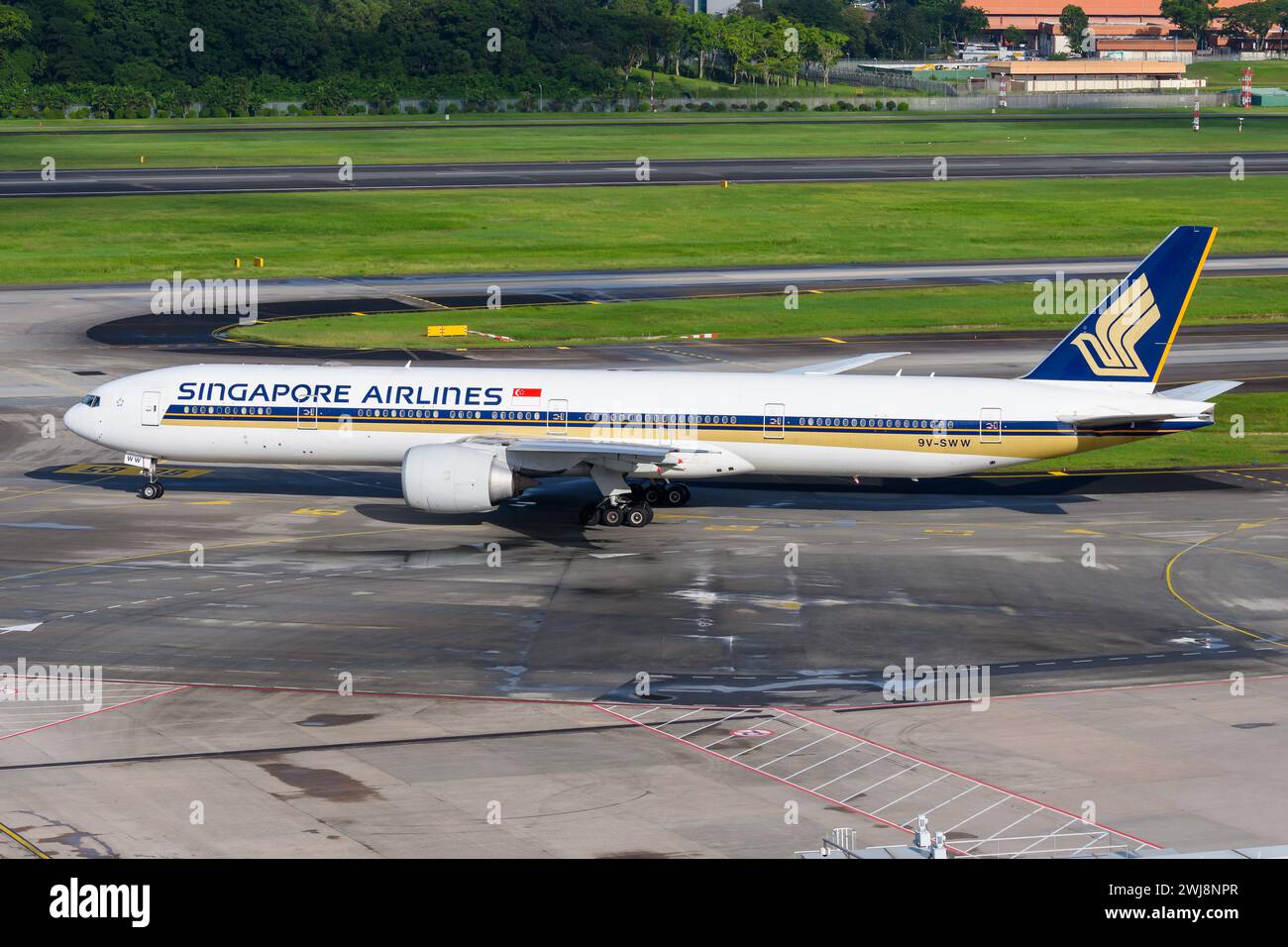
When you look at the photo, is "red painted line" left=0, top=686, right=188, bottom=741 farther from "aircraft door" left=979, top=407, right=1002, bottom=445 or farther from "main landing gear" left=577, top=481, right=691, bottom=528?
"aircraft door" left=979, top=407, right=1002, bottom=445

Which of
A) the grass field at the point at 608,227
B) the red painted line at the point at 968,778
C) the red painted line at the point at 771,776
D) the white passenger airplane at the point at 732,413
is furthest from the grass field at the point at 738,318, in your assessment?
the red painted line at the point at 771,776

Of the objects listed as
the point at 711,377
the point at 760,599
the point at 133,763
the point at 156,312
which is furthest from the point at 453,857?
the point at 156,312

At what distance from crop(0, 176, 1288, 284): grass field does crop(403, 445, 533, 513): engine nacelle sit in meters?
63.8

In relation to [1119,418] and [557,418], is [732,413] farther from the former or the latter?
[1119,418]

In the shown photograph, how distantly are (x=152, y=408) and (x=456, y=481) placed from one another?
1296 centimetres

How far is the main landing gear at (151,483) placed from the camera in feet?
192

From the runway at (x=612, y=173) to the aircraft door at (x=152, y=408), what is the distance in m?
94.4

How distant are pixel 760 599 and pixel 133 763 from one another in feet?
63.1

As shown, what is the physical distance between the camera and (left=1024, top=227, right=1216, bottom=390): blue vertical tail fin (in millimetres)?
53688

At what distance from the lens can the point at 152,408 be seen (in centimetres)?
5688

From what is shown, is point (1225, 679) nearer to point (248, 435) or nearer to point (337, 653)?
point (337, 653)

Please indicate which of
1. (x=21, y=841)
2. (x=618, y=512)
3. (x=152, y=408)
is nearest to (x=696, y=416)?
(x=618, y=512)

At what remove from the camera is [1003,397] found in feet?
177

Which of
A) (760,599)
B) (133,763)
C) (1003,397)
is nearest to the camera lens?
(133,763)
